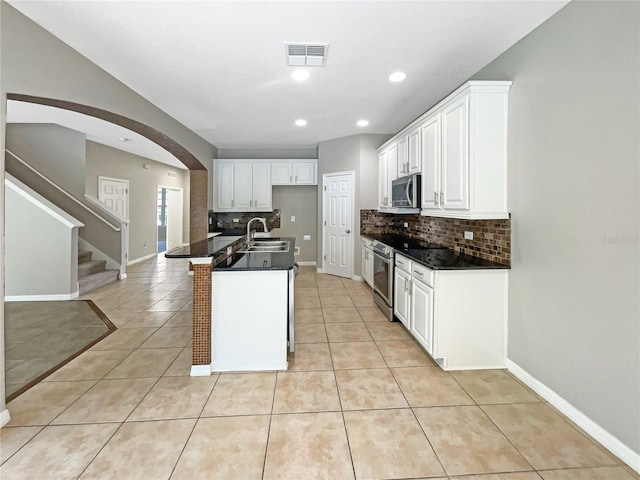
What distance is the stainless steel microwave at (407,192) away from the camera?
347 cm

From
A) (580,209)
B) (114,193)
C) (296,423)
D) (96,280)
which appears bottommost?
(296,423)

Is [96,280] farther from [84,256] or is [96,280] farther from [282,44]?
[282,44]

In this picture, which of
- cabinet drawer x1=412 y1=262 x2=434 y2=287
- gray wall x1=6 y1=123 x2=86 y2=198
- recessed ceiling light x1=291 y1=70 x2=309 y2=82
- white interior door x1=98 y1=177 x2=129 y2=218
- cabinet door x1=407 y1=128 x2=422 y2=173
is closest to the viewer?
cabinet drawer x1=412 y1=262 x2=434 y2=287

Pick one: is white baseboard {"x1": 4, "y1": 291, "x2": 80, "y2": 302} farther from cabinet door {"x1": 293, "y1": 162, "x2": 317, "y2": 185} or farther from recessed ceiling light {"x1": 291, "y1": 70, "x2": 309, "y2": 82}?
recessed ceiling light {"x1": 291, "y1": 70, "x2": 309, "y2": 82}

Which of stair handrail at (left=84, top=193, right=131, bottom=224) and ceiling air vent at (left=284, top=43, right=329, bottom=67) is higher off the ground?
ceiling air vent at (left=284, top=43, right=329, bottom=67)

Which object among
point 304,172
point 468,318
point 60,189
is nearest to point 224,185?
point 304,172

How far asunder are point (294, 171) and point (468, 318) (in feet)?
16.0

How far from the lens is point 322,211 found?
6.20 meters

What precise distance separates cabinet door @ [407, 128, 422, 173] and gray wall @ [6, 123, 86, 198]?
5.55 meters

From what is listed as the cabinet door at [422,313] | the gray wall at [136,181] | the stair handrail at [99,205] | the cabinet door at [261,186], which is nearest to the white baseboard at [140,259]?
the gray wall at [136,181]

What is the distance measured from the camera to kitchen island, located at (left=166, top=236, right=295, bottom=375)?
2.49 meters

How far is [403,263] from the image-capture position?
3232mm

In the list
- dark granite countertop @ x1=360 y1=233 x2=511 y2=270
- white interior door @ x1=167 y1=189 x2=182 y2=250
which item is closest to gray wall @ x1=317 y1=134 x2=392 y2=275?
dark granite countertop @ x1=360 y1=233 x2=511 y2=270

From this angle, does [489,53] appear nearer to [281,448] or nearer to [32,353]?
[281,448]
